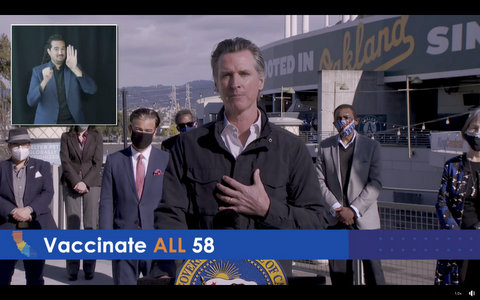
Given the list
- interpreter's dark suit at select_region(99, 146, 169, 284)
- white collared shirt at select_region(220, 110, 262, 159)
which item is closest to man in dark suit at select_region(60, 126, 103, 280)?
interpreter's dark suit at select_region(99, 146, 169, 284)

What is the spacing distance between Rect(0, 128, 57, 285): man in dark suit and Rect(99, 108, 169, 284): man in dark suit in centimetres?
79

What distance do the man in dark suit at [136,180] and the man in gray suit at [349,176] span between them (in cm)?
138

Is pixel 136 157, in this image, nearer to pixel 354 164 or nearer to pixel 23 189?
A: pixel 23 189

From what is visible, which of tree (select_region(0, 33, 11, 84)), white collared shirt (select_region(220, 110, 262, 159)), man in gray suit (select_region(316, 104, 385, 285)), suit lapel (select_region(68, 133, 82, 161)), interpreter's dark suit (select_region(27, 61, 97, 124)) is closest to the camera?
white collared shirt (select_region(220, 110, 262, 159))

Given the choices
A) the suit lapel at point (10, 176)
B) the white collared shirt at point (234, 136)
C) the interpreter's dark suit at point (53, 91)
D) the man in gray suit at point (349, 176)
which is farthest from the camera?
the suit lapel at point (10, 176)

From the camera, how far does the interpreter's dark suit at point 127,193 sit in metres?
4.09

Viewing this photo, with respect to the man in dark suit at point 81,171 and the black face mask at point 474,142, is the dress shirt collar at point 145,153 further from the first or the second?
the black face mask at point 474,142

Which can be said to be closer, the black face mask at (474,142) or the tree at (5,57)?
the black face mask at (474,142)

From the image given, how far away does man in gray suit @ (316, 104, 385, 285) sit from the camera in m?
4.40

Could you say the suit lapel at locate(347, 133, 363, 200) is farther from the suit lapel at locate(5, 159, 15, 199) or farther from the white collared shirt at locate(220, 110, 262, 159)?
the suit lapel at locate(5, 159, 15, 199)

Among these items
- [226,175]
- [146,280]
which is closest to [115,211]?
[146,280]

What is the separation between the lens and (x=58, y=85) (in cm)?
424

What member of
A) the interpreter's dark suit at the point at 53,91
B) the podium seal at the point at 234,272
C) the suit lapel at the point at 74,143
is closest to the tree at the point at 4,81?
the interpreter's dark suit at the point at 53,91

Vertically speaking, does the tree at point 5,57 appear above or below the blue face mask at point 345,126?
above
